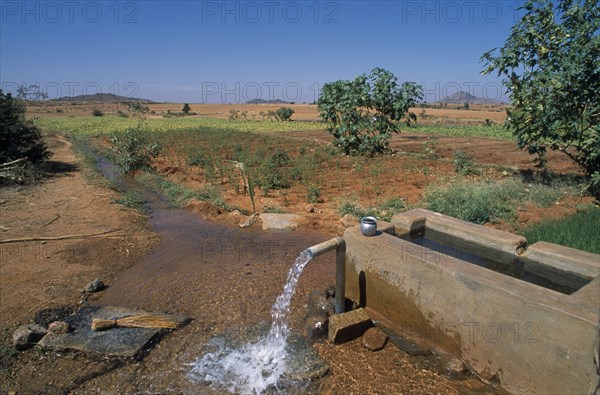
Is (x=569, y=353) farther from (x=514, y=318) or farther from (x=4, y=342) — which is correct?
Result: (x=4, y=342)

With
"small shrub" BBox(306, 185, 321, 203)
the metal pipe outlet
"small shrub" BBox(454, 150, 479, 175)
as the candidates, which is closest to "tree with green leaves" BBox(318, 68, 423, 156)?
"small shrub" BBox(454, 150, 479, 175)

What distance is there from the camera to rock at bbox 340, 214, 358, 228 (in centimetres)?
575

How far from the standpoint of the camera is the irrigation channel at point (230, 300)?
2.84 m

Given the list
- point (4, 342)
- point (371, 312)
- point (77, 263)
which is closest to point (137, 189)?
point (77, 263)

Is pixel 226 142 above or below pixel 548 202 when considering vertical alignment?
above

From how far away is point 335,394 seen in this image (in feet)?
8.67

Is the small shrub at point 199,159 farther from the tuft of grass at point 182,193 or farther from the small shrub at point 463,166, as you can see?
the small shrub at point 463,166

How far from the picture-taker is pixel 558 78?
614cm

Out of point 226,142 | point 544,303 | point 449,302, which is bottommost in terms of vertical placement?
point 449,302

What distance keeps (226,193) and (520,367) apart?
6.57 meters

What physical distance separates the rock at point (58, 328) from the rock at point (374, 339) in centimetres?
259

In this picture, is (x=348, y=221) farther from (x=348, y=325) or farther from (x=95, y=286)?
(x=95, y=286)

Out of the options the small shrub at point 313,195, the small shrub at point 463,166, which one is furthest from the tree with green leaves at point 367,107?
the small shrub at point 313,195

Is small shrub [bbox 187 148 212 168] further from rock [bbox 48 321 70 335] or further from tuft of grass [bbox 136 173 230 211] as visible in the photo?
rock [bbox 48 321 70 335]
